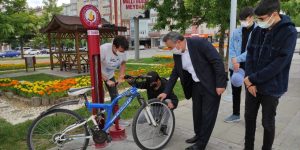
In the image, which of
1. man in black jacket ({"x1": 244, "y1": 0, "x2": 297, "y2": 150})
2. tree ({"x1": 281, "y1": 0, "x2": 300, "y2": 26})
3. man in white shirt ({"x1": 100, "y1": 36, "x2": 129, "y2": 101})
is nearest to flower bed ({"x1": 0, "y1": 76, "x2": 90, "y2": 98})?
man in white shirt ({"x1": 100, "y1": 36, "x2": 129, "y2": 101})

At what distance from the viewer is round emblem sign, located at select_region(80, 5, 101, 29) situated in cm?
395

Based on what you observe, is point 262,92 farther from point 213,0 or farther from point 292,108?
point 213,0

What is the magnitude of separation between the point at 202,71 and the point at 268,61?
2.92 feet

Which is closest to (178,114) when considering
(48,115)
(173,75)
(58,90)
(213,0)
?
(173,75)

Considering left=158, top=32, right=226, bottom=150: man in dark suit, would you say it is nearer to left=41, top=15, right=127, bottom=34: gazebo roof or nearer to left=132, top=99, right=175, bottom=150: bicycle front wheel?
left=132, top=99, right=175, bottom=150: bicycle front wheel

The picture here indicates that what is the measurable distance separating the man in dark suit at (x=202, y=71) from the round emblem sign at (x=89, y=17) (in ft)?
3.53

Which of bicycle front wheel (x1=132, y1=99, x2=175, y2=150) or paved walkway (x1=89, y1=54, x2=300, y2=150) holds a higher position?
bicycle front wheel (x1=132, y1=99, x2=175, y2=150)

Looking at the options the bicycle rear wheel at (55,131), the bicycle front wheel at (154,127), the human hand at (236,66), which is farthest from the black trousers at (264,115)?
the bicycle rear wheel at (55,131)

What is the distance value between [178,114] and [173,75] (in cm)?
195

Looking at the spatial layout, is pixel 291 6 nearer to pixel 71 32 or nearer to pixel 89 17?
pixel 71 32

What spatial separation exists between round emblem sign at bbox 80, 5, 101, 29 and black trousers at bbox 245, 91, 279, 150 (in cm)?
225

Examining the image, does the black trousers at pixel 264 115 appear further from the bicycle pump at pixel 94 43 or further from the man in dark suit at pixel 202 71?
the bicycle pump at pixel 94 43

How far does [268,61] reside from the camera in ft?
10.3

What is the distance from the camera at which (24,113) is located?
6.95m
